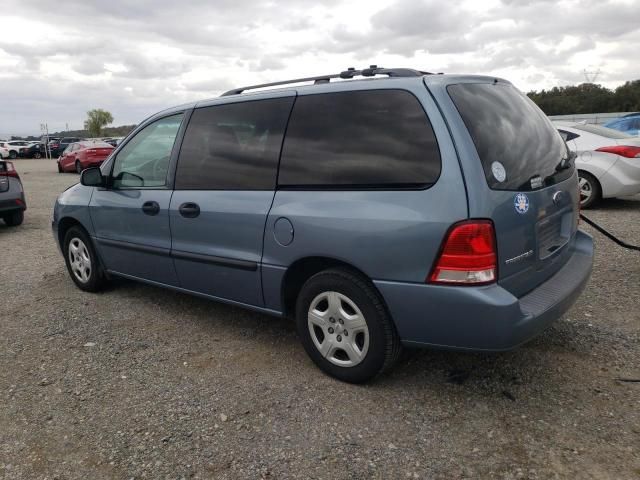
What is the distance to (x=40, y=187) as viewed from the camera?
642 inches

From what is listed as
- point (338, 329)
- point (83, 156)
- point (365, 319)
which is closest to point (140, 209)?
point (338, 329)

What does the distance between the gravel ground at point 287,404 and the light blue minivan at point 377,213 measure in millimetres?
364

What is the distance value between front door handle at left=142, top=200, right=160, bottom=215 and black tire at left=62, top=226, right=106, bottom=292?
1071mm

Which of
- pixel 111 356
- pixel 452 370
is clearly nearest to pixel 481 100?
pixel 452 370

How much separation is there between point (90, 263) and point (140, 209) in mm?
1125

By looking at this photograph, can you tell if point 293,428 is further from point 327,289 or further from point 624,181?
point 624,181

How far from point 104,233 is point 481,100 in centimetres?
332

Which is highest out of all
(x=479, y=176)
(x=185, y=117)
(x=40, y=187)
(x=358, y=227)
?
(x=185, y=117)

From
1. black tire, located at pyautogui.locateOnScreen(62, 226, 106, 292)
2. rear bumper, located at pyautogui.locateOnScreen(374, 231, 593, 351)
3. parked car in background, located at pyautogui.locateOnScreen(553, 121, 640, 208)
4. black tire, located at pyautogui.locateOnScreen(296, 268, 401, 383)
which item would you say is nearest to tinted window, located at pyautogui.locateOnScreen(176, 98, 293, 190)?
black tire, located at pyautogui.locateOnScreen(296, 268, 401, 383)

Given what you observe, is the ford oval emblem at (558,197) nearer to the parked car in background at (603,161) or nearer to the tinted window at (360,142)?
the tinted window at (360,142)

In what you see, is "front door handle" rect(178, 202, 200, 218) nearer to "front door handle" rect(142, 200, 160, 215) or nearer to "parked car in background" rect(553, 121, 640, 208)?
"front door handle" rect(142, 200, 160, 215)

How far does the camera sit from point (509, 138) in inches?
109

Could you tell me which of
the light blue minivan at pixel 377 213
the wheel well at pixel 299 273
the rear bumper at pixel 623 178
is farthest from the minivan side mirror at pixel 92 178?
the rear bumper at pixel 623 178

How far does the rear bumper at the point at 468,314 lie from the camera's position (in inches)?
98.2
